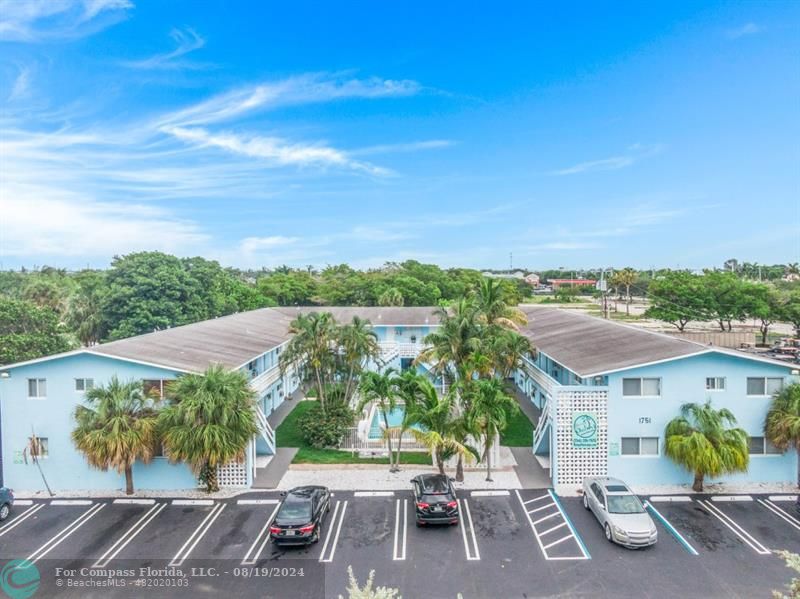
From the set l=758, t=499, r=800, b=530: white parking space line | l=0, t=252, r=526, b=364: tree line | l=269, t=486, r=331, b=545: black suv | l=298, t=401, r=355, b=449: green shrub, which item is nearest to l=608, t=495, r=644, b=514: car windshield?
l=758, t=499, r=800, b=530: white parking space line

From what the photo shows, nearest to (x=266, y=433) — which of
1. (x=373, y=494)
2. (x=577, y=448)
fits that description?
(x=373, y=494)

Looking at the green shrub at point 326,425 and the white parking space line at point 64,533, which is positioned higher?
the green shrub at point 326,425

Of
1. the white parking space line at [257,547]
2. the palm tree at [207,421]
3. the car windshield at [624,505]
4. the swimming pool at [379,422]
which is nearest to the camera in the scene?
the white parking space line at [257,547]

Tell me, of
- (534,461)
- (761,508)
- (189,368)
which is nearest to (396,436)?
(534,461)

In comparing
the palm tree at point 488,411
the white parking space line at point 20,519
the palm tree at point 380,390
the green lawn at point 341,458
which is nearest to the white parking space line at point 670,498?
the palm tree at point 488,411

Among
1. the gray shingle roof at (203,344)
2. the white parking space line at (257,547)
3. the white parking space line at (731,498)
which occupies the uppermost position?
the gray shingle roof at (203,344)

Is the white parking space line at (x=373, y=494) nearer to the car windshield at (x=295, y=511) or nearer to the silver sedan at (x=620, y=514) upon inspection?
the car windshield at (x=295, y=511)

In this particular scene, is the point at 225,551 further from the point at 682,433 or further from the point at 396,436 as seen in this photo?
the point at 682,433

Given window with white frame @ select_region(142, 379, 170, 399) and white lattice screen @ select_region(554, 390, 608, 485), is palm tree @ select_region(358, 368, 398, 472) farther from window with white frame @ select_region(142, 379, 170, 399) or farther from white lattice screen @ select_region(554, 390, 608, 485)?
window with white frame @ select_region(142, 379, 170, 399)
